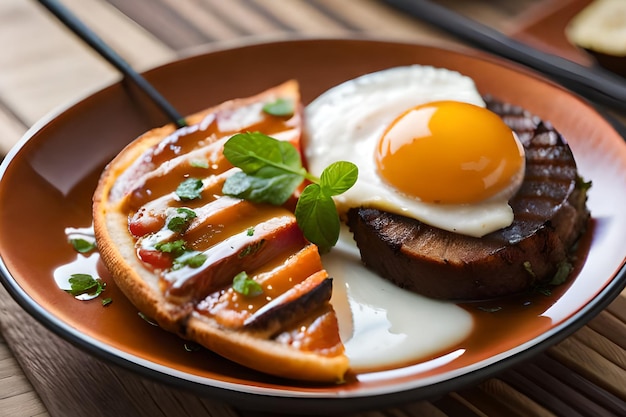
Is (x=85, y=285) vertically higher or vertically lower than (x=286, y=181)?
lower

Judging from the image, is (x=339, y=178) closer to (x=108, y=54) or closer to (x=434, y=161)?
(x=434, y=161)

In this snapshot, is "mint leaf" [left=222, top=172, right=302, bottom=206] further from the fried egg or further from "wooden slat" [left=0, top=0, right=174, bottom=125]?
"wooden slat" [left=0, top=0, right=174, bottom=125]

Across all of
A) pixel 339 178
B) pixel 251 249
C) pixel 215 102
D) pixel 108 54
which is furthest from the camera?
pixel 215 102

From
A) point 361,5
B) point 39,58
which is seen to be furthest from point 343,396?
point 361,5

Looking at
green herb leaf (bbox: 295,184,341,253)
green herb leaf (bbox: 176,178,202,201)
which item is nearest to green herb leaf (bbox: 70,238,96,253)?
green herb leaf (bbox: 176,178,202,201)

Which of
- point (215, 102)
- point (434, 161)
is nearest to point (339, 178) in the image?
point (434, 161)

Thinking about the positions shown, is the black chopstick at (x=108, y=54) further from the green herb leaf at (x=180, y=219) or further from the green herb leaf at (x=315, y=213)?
the green herb leaf at (x=315, y=213)

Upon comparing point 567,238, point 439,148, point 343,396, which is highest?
point 439,148

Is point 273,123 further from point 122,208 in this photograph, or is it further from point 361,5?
point 361,5
